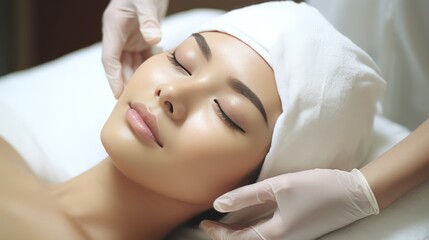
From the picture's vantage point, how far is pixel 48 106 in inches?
58.7

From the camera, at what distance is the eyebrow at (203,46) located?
3.58ft

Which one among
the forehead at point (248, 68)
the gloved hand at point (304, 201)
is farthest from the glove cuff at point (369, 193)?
the forehead at point (248, 68)

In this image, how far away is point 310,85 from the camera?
1.09 meters

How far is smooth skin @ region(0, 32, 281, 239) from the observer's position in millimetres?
1036

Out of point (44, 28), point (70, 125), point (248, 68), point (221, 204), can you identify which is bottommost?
point (44, 28)

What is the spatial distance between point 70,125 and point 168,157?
53cm

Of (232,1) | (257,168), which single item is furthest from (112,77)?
(232,1)

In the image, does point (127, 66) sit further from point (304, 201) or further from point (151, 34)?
point (304, 201)

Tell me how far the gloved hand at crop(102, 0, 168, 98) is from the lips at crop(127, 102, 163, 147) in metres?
0.28

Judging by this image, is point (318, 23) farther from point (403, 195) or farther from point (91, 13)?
point (91, 13)

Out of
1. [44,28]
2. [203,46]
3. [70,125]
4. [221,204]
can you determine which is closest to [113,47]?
[70,125]

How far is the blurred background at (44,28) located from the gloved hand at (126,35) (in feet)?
3.60

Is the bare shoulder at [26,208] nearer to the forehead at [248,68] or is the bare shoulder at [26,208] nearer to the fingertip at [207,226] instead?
the fingertip at [207,226]

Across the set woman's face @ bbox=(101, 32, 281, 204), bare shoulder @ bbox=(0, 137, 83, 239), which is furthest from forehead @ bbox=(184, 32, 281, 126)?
bare shoulder @ bbox=(0, 137, 83, 239)
